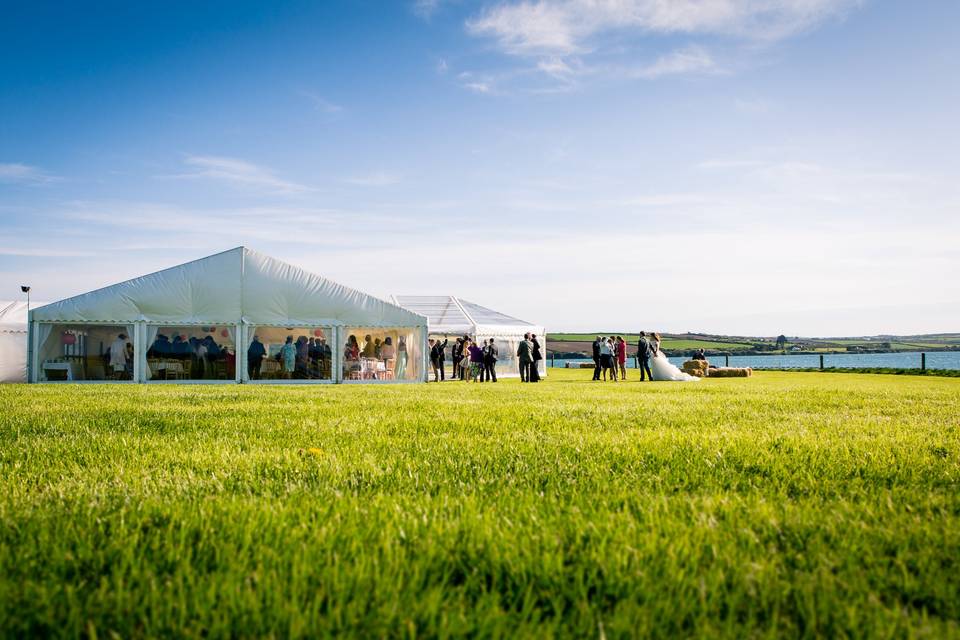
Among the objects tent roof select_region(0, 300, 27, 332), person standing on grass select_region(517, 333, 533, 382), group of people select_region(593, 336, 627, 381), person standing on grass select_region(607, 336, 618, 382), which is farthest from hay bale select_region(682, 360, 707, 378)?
tent roof select_region(0, 300, 27, 332)

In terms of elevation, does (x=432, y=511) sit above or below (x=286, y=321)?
below

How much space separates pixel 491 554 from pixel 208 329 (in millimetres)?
24825

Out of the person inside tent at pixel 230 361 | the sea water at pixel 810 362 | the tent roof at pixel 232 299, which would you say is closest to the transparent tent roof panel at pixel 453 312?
the tent roof at pixel 232 299

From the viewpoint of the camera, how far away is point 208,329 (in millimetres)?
25109

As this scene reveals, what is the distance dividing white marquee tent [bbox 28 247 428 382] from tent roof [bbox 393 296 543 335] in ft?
22.9

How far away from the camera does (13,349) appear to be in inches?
965

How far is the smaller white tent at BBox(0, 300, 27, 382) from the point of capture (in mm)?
24250

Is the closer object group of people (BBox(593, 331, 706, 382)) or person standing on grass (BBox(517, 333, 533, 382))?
group of people (BBox(593, 331, 706, 382))

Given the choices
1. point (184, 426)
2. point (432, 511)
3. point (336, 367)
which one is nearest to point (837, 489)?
point (432, 511)

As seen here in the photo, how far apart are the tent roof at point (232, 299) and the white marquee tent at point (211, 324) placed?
0.04 m

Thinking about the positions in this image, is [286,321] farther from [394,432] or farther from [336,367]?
[394,432]

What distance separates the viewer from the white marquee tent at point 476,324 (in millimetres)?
33531

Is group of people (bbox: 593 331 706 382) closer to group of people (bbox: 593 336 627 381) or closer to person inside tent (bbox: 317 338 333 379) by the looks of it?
group of people (bbox: 593 336 627 381)

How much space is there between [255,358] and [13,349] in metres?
8.41
